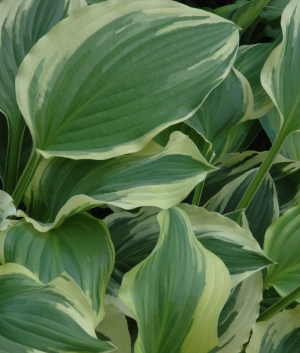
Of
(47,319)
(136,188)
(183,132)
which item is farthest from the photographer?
(183,132)

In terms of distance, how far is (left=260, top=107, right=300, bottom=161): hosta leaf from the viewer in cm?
91

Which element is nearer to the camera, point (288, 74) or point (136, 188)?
point (136, 188)

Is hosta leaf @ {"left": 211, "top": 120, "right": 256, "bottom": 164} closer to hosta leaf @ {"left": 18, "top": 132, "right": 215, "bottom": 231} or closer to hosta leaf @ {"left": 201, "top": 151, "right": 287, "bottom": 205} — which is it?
hosta leaf @ {"left": 201, "top": 151, "right": 287, "bottom": 205}

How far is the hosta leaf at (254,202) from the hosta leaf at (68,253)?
0.83ft

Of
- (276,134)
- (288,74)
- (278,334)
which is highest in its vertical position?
(288,74)

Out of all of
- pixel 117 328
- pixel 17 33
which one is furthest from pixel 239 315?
pixel 17 33

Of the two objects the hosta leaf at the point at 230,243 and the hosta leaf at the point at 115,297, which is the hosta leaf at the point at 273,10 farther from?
the hosta leaf at the point at 115,297

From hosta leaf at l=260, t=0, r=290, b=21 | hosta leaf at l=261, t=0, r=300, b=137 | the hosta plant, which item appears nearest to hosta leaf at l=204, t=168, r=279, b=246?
the hosta plant

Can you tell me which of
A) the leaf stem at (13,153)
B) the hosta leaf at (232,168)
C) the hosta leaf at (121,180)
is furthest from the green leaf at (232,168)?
the leaf stem at (13,153)

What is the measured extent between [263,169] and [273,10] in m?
0.38

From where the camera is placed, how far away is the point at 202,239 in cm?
69

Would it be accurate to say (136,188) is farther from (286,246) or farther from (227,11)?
(227,11)

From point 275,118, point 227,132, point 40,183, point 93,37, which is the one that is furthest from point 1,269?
point 275,118

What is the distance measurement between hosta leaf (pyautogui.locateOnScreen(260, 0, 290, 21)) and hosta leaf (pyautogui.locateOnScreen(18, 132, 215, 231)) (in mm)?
446
